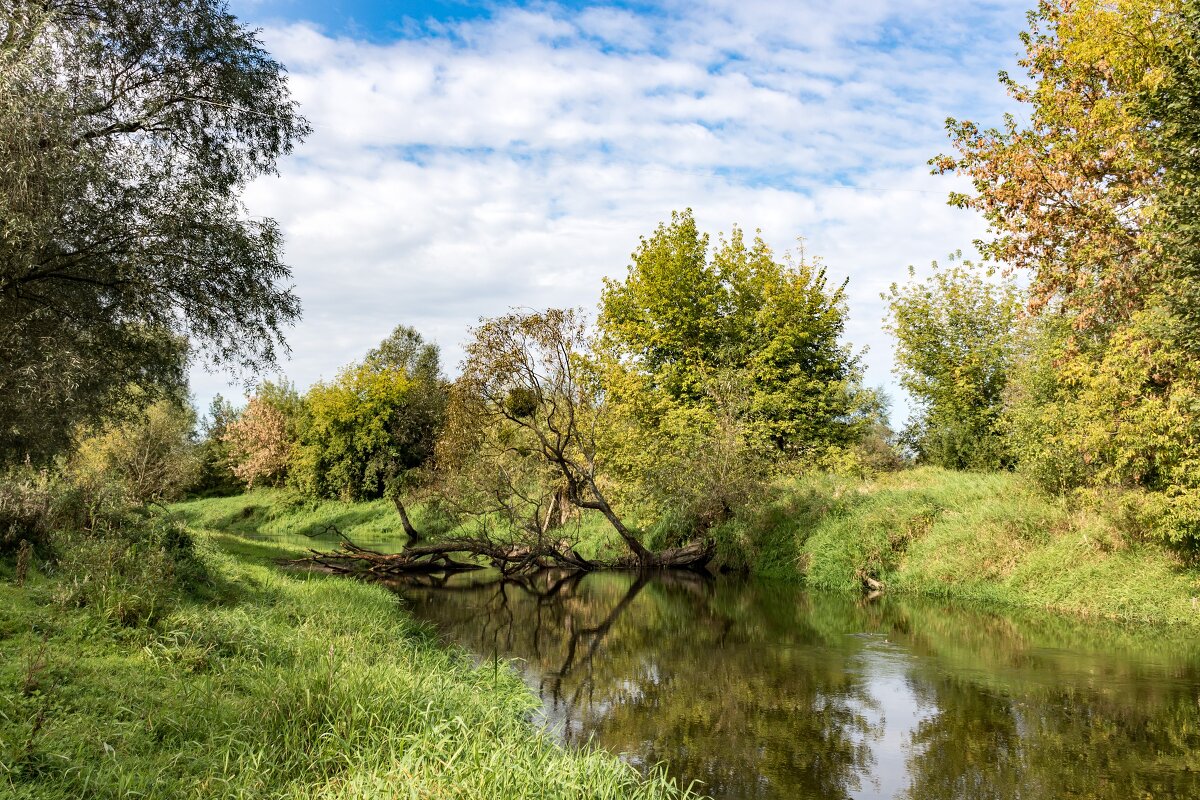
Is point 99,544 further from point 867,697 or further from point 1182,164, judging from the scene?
point 1182,164

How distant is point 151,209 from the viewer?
12609 mm

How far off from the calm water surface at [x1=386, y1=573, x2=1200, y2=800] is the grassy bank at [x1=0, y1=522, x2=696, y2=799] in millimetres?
1580

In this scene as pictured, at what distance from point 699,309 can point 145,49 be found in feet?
79.8

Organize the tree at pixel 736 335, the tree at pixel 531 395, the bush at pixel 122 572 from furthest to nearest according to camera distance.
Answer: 1. the tree at pixel 736 335
2. the tree at pixel 531 395
3. the bush at pixel 122 572

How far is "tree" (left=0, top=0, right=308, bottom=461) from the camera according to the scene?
33.9 feet

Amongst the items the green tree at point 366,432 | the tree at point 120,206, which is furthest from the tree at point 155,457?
the green tree at point 366,432

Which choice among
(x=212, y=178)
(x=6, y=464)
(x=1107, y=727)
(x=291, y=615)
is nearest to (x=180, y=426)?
(x=6, y=464)

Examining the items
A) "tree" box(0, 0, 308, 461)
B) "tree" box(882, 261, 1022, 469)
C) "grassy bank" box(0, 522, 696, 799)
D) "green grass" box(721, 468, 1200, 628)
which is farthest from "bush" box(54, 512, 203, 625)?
"tree" box(882, 261, 1022, 469)

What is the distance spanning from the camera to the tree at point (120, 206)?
33.9 ft

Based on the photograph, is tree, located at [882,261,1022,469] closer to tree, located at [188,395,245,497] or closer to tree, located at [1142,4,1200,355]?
tree, located at [1142,4,1200,355]

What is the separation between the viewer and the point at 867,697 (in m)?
10.2

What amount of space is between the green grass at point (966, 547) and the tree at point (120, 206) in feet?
51.1

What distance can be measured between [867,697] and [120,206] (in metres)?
13.4

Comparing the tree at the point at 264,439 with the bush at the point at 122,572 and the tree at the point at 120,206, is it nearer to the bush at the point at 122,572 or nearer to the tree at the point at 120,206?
the tree at the point at 120,206
